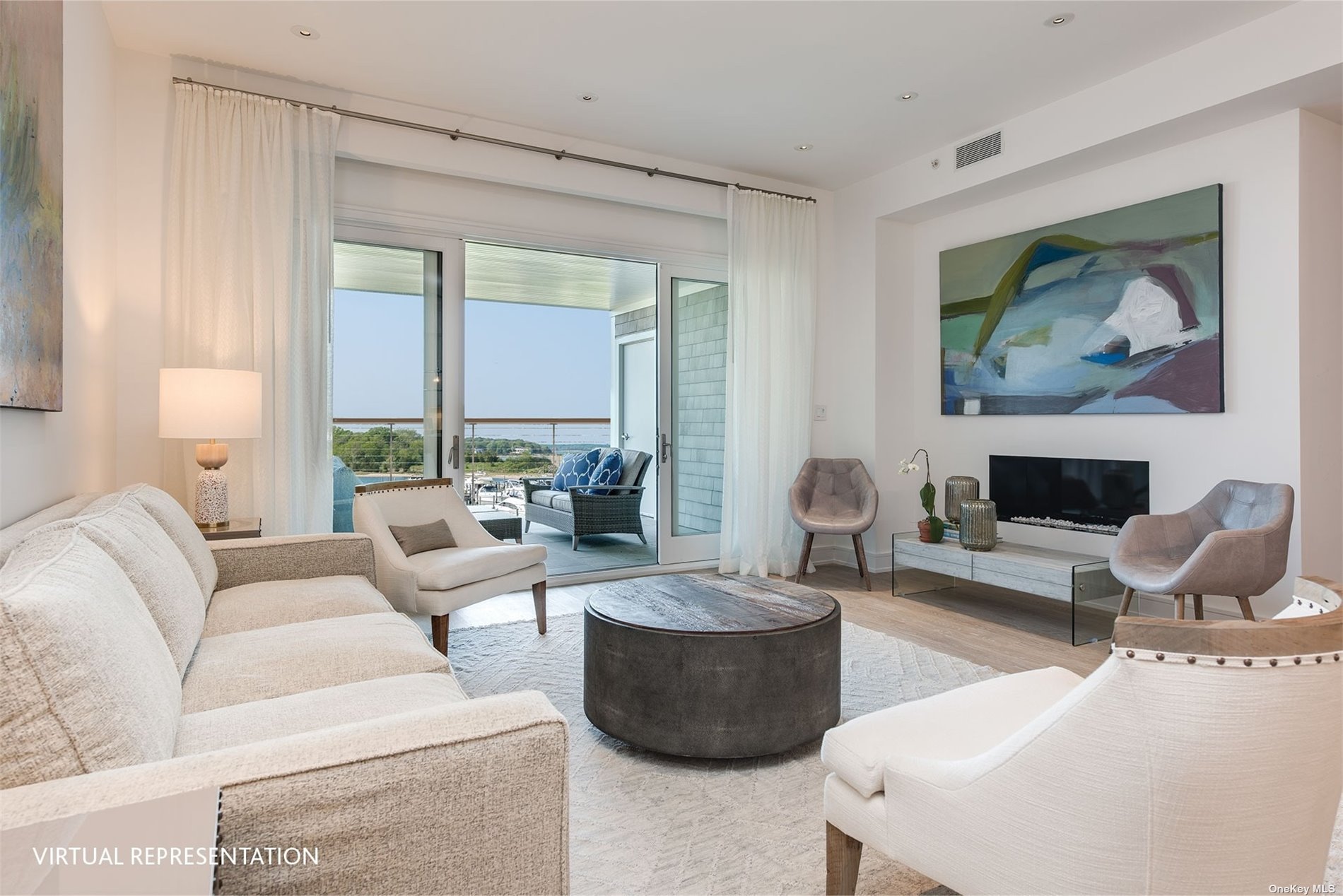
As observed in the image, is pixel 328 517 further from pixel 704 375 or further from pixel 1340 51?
pixel 1340 51

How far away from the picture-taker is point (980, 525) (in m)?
4.31

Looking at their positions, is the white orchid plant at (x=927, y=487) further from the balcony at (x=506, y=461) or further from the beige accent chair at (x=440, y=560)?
the beige accent chair at (x=440, y=560)

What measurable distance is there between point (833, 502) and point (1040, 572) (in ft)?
5.33

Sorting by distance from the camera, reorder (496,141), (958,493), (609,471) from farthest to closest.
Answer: (609,471), (958,493), (496,141)

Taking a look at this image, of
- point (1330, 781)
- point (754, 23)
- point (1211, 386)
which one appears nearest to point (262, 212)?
point (754, 23)

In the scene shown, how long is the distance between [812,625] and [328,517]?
271 cm

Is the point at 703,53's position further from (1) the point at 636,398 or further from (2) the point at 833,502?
(1) the point at 636,398

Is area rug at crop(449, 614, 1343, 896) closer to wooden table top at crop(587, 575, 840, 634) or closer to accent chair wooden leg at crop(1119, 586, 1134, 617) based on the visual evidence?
wooden table top at crop(587, 575, 840, 634)

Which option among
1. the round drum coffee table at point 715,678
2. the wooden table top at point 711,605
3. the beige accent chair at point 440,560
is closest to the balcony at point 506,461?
the beige accent chair at point 440,560

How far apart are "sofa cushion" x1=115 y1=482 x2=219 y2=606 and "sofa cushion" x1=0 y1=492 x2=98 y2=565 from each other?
13 cm

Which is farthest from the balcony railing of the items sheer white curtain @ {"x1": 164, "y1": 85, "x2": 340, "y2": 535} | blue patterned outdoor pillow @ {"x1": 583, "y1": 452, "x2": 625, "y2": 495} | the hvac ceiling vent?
the hvac ceiling vent

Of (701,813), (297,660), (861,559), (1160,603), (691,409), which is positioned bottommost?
(701,813)

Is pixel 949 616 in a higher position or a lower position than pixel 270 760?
lower

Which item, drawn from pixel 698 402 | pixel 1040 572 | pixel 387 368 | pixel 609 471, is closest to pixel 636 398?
pixel 609 471
